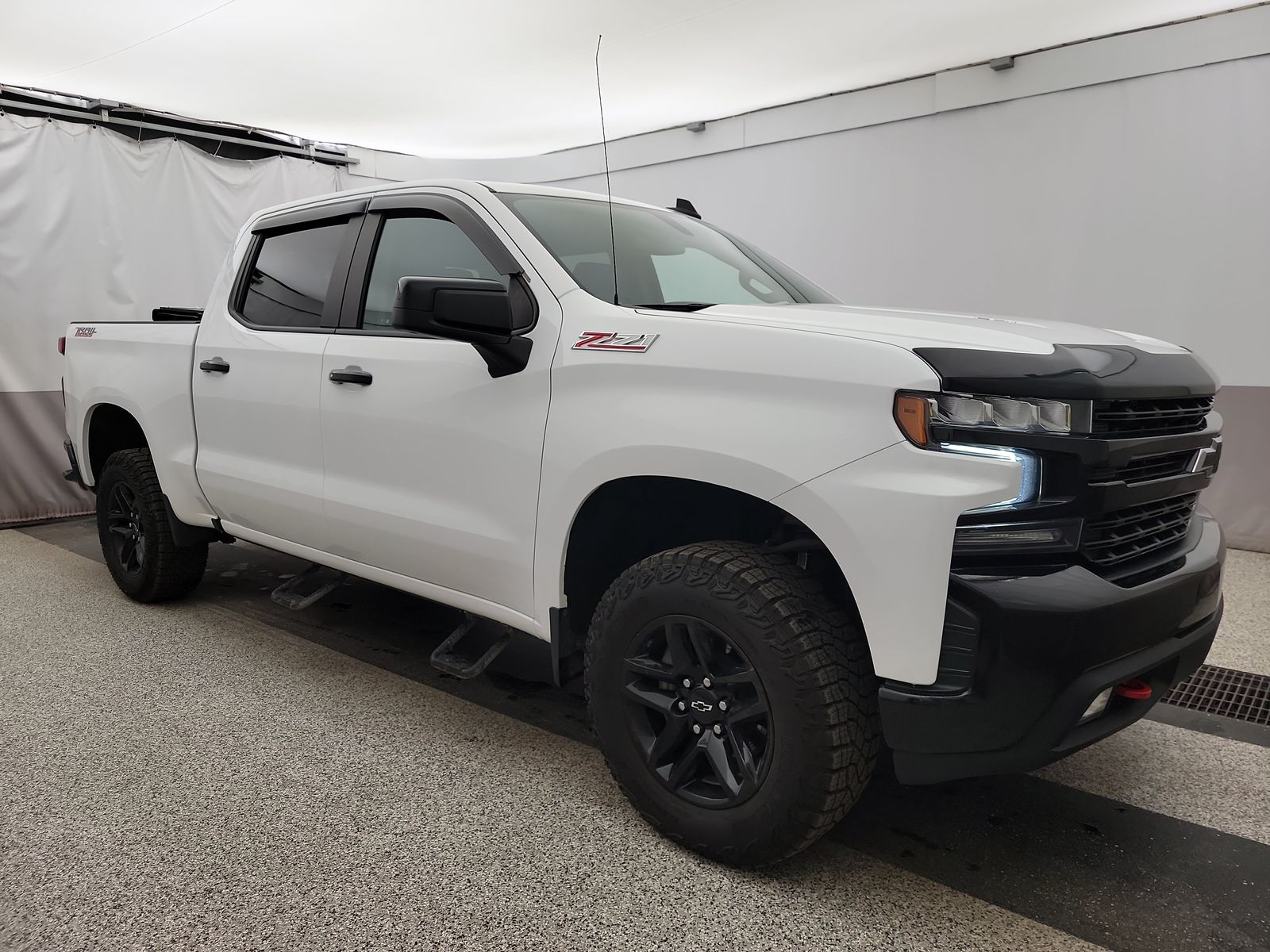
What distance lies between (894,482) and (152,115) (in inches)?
281

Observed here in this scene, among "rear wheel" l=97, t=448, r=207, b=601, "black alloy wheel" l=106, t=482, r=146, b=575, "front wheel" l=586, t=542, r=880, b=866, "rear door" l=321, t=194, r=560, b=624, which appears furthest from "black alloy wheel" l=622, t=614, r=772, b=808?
"black alloy wheel" l=106, t=482, r=146, b=575

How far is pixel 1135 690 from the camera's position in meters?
1.92

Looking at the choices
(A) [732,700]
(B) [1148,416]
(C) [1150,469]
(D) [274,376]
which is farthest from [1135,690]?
(D) [274,376]

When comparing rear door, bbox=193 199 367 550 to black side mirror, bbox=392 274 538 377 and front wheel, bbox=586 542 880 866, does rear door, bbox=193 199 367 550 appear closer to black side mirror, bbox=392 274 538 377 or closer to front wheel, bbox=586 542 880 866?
black side mirror, bbox=392 274 538 377

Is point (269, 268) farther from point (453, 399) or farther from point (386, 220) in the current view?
point (453, 399)

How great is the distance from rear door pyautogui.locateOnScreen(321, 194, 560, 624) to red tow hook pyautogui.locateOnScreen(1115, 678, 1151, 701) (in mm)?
1450

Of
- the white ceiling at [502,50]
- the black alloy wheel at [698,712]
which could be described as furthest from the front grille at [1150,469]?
the white ceiling at [502,50]

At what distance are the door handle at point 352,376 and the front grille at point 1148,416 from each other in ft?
6.71

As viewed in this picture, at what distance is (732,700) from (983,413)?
0.84 meters

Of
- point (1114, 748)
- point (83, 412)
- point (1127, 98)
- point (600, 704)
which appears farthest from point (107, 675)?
point (1127, 98)

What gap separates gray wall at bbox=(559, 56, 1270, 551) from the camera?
16.8 ft

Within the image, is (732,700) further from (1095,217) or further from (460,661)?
(1095,217)

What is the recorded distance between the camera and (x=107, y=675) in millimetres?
3330

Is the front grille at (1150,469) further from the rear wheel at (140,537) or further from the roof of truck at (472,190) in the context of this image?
the rear wheel at (140,537)
